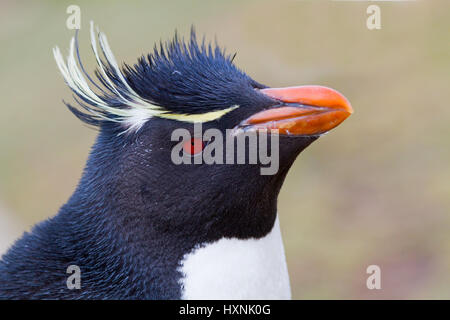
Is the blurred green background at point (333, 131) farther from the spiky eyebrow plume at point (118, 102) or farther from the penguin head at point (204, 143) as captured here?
the spiky eyebrow plume at point (118, 102)

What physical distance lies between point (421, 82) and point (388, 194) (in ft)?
4.86

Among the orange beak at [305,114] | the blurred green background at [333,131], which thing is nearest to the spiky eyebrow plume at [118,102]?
the orange beak at [305,114]

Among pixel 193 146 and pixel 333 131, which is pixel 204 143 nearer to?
pixel 193 146

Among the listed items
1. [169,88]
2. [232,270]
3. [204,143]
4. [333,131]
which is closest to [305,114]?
[204,143]

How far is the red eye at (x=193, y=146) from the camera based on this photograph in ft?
7.21

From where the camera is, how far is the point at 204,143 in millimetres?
2211

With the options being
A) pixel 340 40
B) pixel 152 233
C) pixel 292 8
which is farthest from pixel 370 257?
pixel 152 233

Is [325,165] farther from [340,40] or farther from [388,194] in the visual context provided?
[340,40]

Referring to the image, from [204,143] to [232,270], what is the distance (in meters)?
0.49

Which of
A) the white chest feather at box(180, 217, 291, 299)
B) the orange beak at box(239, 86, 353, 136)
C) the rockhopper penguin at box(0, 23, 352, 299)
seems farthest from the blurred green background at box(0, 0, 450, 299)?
the orange beak at box(239, 86, 353, 136)

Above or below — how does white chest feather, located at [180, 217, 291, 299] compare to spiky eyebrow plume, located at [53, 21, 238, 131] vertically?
below

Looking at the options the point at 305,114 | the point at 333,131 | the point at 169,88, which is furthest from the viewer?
the point at 333,131

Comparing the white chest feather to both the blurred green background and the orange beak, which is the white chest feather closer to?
the orange beak

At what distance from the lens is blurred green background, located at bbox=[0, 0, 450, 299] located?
19.2 feet
